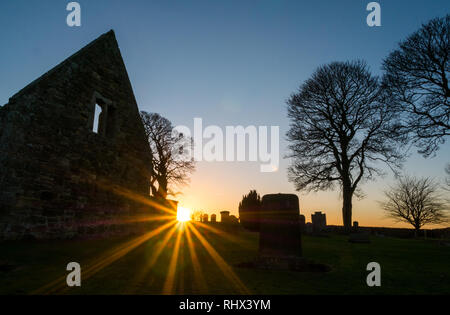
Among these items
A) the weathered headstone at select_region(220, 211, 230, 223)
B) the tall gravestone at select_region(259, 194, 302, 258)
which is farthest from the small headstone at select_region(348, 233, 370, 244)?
the tall gravestone at select_region(259, 194, 302, 258)

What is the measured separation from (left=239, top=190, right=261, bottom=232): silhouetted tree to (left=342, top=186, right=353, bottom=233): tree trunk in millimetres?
6462

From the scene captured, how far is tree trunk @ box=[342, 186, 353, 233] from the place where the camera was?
17.6m

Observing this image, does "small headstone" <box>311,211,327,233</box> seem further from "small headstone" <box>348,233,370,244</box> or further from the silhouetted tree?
"small headstone" <box>348,233,370,244</box>

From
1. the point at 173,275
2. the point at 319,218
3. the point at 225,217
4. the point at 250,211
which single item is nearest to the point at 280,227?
the point at 173,275

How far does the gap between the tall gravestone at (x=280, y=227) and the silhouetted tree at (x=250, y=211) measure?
1476 centimetres

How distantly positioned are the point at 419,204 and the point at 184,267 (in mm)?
36873

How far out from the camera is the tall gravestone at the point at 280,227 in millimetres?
6285

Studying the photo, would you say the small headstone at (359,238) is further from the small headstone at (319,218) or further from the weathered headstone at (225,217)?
the small headstone at (319,218)

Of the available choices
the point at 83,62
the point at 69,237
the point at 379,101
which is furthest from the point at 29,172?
the point at 379,101

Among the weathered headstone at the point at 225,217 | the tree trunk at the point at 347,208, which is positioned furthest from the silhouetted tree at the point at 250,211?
the tree trunk at the point at 347,208

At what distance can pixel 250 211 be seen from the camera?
22234 millimetres

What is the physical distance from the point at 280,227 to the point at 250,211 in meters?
16.1

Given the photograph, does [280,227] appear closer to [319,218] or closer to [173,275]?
[173,275]
